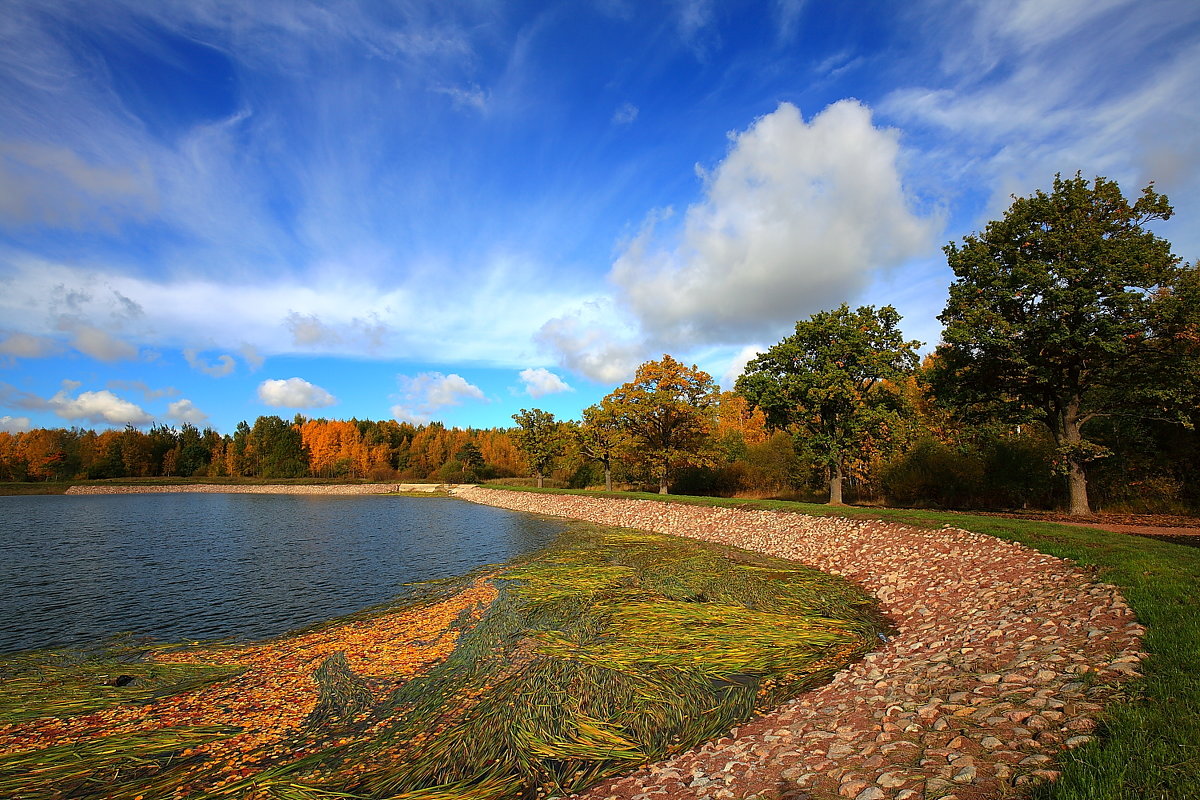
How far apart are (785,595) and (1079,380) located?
17.5 m

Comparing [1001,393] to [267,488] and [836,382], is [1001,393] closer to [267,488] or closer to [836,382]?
[836,382]

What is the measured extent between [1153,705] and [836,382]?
23.0 meters

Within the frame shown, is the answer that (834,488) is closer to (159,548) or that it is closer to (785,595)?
(785,595)

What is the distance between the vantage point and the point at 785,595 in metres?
13.7

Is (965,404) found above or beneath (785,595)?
above

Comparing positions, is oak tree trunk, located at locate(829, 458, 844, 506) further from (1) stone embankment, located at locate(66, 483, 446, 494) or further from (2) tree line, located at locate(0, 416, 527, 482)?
(2) tree line, located at locate(0, 416, 527, 482)

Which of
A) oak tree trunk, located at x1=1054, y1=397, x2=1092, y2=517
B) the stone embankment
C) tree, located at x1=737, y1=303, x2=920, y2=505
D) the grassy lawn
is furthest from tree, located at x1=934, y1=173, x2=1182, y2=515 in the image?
the stone embankment

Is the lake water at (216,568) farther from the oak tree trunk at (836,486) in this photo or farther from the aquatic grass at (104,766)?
the oak tree trunk at (836,486)

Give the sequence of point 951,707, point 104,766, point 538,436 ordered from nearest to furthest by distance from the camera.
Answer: point 951,707 < point 104,766 < point 538,436

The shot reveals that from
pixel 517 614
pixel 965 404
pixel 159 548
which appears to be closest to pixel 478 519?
pixel 159 548

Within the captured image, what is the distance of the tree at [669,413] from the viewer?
40.1 meters

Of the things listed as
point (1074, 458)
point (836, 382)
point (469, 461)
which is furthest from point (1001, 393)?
point (469, 461)

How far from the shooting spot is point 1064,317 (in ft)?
65.7

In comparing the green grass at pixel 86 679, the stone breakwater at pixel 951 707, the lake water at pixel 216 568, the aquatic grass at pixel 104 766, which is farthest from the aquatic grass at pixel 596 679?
the lake water at pixel 216 568
